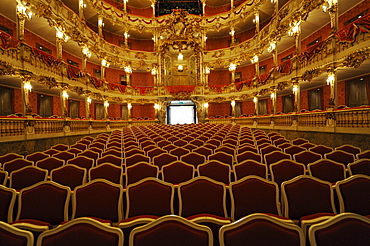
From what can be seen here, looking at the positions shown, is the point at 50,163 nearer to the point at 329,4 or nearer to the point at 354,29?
the point at 354,29

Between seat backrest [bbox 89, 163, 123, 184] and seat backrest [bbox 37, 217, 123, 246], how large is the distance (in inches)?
86.9

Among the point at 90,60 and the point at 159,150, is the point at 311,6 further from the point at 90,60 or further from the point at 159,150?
the point at 90,60

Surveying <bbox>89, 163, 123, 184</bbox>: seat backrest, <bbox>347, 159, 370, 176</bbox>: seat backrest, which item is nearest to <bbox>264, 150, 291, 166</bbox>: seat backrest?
<bbox>347, 159, 370, 176</bbox>: seat backrest

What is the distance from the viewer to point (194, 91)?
22.9 metres

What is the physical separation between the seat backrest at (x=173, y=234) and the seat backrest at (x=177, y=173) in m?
2.21

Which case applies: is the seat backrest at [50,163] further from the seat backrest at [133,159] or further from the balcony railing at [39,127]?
the balcony railing at [39,127]

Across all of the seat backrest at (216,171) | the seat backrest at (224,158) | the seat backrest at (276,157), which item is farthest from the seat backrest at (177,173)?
the seat backrest at (276,157)

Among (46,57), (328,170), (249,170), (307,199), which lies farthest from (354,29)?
(46,57)

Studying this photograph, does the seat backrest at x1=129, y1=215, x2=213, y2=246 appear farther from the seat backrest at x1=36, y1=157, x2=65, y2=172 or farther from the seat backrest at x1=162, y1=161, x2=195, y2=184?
the seat backrest at x1=36, y1=157, x2=65, y2=172

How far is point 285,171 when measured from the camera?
3.41 metres

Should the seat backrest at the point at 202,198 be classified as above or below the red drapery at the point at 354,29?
below

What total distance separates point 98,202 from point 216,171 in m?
1.93

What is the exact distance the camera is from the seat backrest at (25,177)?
3.34 m

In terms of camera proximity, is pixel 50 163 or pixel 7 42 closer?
pixel 50 163
